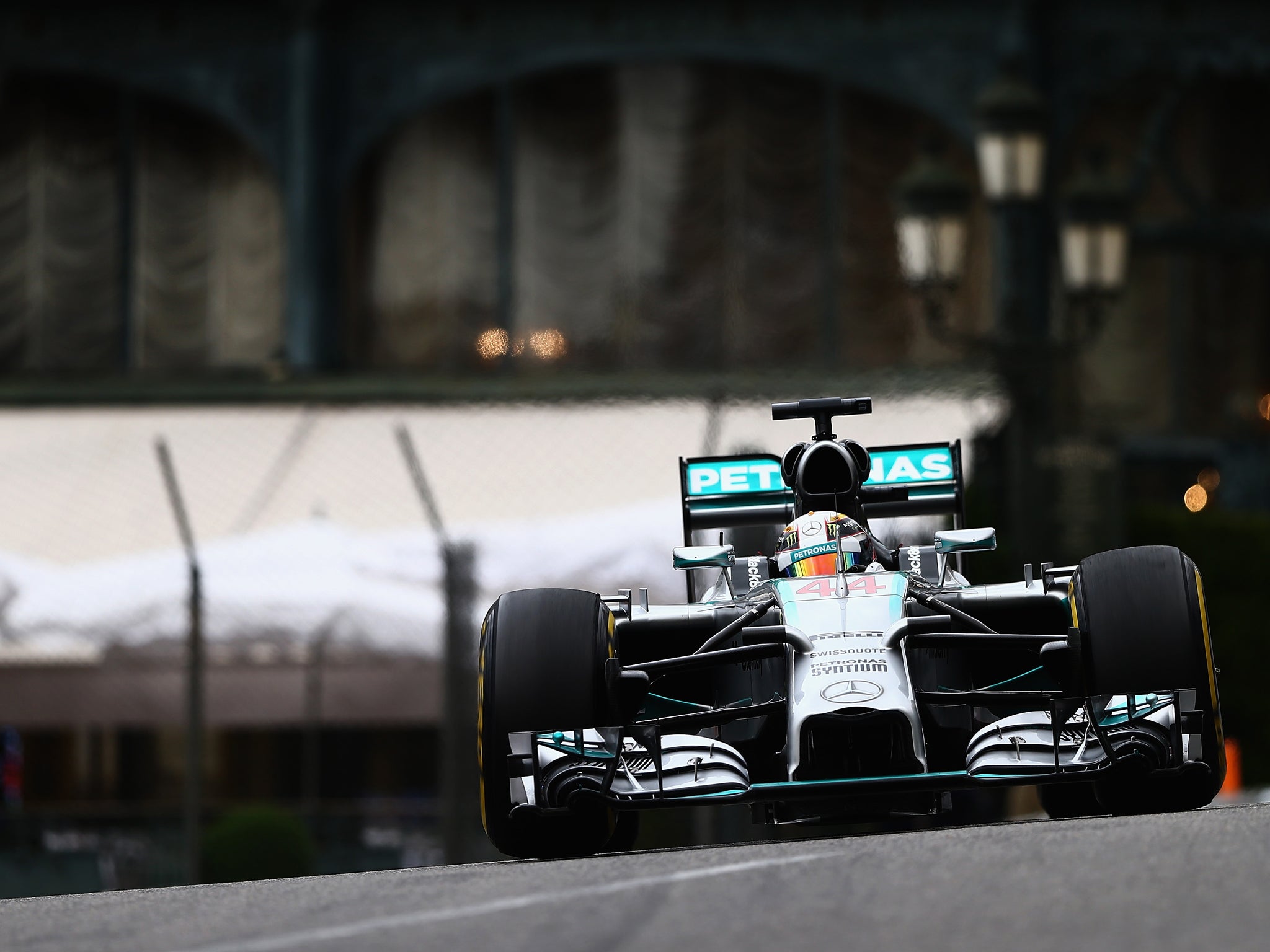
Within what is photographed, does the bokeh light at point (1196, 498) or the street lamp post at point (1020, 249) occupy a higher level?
the street lamp post at point (1020, 249)

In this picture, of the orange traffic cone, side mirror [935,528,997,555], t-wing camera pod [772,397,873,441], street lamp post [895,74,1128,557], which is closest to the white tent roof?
street lamp post [895,74,1128,557]

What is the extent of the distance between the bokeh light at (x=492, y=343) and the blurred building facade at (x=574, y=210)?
0.03m

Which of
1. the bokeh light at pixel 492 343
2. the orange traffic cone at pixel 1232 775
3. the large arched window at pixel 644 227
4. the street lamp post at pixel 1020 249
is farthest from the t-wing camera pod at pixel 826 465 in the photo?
the bokeh light at pixel 492 343

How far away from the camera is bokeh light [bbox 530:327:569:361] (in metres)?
20.2

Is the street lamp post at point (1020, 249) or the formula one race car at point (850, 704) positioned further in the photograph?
the street lamp post at point (1020, 249)

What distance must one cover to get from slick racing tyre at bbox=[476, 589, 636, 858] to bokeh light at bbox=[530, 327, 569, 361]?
11754 millimetres

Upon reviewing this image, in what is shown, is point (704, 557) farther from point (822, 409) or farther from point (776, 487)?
point (776, 487)

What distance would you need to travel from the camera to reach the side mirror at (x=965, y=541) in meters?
9.05

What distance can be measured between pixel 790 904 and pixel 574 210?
47.8 ft

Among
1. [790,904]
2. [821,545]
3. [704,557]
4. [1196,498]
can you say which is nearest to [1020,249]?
[1196,498]

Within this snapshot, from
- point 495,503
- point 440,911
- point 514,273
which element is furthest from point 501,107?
point 440,911

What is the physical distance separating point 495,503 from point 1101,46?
21.5 ft

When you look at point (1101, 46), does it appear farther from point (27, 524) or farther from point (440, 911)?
point (440, 911)

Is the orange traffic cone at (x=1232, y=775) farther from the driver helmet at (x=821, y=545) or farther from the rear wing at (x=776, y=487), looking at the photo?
the driver helmet at (x=821, y=545)
